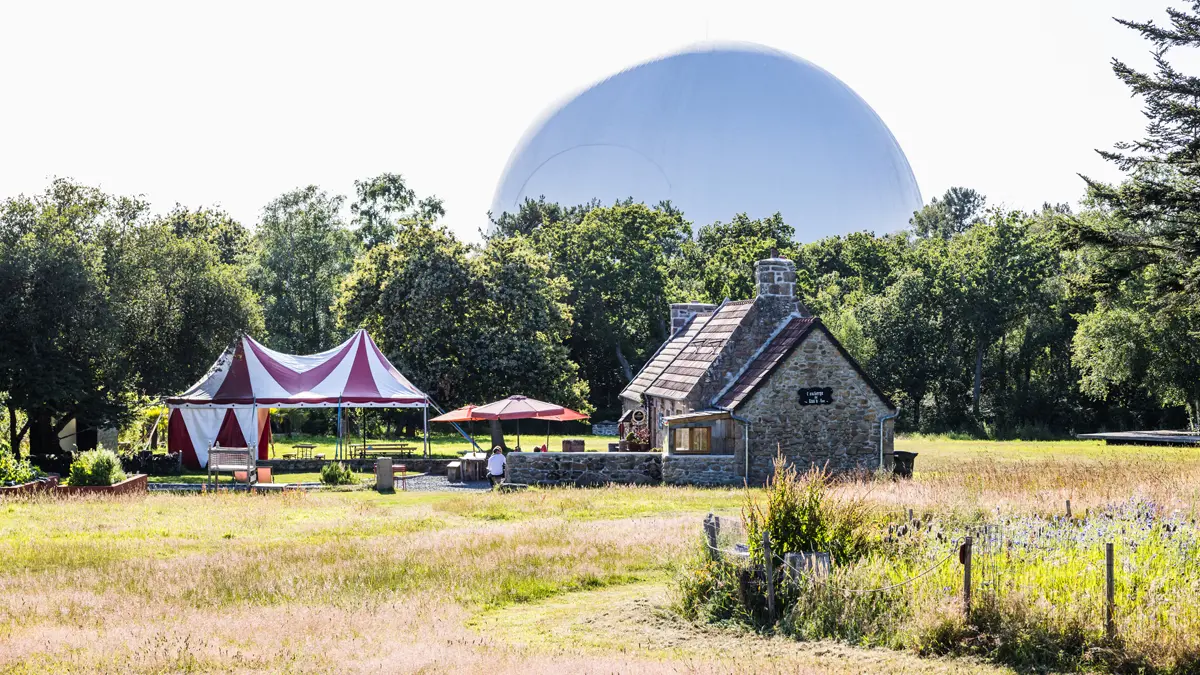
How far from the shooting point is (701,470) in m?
27.3

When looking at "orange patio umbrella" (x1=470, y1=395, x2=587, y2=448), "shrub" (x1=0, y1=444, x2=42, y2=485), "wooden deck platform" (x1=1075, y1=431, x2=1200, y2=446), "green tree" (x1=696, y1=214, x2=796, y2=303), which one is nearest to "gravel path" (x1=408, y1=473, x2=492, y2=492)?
"orange patio umbrella" (x1=470, y1=395, x2=587, y2=448)

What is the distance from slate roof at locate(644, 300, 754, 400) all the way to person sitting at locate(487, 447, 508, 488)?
529 cm

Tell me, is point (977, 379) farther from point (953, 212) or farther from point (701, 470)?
point (953, 212)

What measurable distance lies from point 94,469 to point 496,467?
29.8ft

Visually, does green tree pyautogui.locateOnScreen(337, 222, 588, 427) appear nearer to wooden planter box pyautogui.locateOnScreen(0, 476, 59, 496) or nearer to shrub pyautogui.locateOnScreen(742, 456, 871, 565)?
wooden planter box pyautogui.locateOnScreen(0, 476, 59, 496)

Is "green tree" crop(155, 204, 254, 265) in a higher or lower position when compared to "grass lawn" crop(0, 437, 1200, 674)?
higher

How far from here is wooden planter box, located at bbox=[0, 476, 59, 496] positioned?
23.2m

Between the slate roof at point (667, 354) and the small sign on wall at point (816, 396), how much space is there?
7.18 m

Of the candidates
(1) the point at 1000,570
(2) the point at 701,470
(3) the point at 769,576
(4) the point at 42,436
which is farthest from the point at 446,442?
(1) the point at 1000,570

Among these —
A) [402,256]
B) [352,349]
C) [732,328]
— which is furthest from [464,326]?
[732,328]

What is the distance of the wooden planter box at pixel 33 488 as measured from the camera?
23186mm

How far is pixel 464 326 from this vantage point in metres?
46.2

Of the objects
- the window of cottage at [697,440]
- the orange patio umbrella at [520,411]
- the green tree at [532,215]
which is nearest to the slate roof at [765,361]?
the window of cottage at [697,440]

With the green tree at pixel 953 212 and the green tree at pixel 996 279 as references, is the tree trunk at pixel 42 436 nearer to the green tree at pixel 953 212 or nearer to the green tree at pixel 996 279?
the green tree at pixel 996 279
